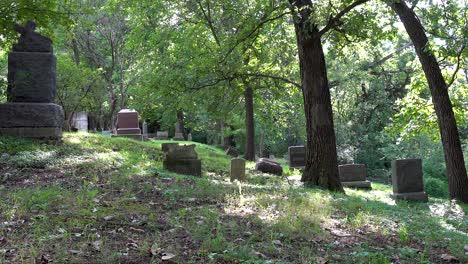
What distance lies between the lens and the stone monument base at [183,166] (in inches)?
468

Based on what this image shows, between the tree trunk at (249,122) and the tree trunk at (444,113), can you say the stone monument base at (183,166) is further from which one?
the tree trunk at (249,122)

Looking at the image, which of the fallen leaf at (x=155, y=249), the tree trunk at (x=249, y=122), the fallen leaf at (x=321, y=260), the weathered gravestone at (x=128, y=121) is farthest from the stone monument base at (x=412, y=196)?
the weathered gravestone at (x=128, y=121)

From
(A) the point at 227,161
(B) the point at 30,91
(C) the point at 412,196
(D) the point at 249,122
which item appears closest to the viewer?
(B) the point at 30,91

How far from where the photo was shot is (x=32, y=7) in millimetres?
12336

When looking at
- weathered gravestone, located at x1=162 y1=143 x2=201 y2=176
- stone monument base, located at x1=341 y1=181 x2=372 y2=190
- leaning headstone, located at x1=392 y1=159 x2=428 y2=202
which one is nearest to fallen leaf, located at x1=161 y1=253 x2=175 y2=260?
weathered gravestone, located at x1=162 y1=143 x2=201 y2=176

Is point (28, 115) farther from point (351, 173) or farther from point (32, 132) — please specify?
point (351, 173)

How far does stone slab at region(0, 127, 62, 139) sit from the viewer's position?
11.9m

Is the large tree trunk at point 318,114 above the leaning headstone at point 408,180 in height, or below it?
above

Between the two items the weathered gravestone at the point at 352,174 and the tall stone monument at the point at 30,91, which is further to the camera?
the weathered gravestone at the point at 352,174

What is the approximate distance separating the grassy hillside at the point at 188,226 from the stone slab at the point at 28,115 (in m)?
3.23

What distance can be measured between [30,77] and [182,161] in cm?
478

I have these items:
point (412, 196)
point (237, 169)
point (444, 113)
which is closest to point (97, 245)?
point (237, 169)

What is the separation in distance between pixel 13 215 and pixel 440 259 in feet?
16.7

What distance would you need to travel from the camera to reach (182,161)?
1204 cm
